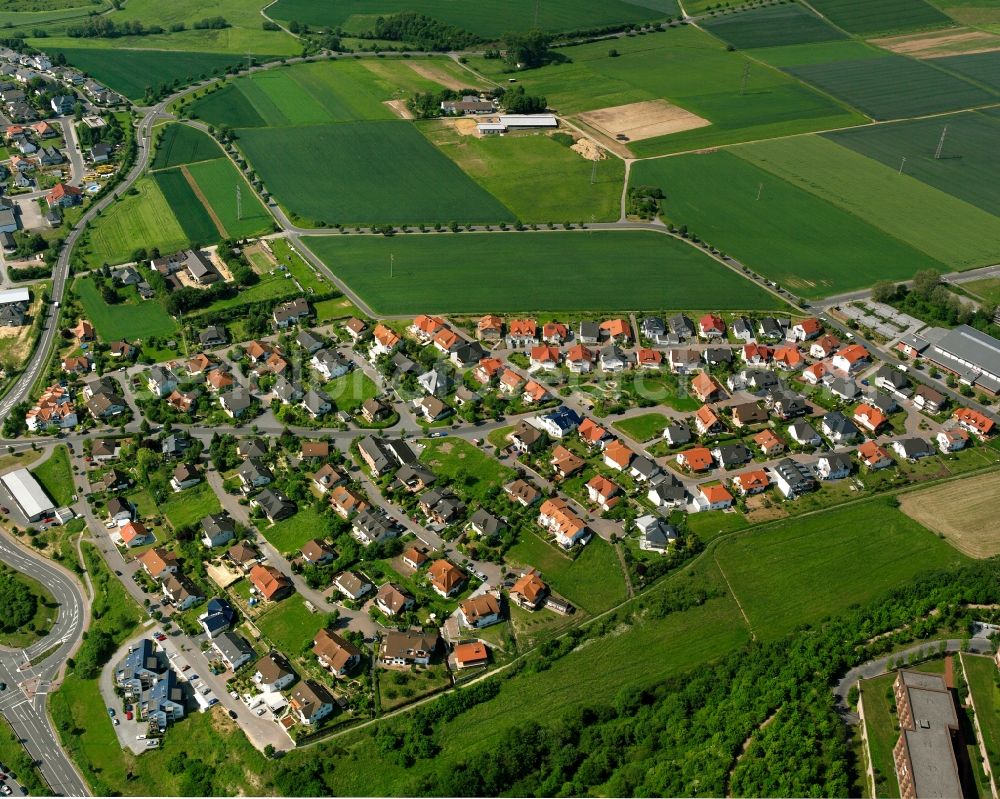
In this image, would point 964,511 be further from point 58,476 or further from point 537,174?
point 537,174

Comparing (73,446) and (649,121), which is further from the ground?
(649,121)

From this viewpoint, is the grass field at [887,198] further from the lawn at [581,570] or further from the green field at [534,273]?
the lawn at [581,570]

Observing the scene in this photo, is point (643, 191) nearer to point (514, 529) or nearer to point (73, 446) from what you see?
point (514, 529)

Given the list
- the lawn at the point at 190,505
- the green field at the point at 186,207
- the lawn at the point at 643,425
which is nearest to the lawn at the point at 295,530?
the lawn at the point at 190,505

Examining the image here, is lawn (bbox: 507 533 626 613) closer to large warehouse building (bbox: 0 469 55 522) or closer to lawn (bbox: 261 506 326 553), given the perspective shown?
lawn (bbox: 261 506 326 553)

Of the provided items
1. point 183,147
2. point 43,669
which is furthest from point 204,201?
point 43,669

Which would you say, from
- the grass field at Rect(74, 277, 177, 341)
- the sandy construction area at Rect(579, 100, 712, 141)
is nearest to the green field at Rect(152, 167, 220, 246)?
the grass field at Rect(74, 277, 177, 341)

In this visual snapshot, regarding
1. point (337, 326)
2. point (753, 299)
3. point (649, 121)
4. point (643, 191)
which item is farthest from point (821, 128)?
point (337, 326)
